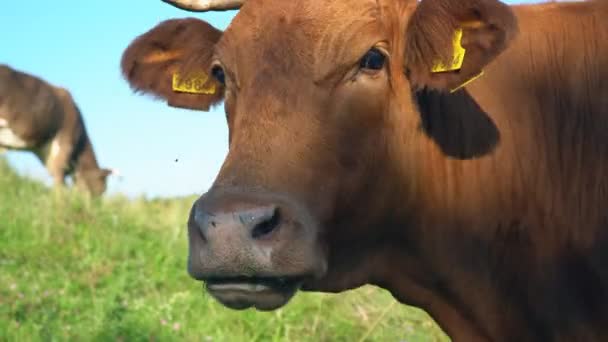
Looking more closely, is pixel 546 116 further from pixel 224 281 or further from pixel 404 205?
pixel 224 281

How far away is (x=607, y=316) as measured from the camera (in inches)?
149

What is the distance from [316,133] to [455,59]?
0.73m

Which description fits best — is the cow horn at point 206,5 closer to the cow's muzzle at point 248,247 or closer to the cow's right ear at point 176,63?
the cow's right ear at point 176,63

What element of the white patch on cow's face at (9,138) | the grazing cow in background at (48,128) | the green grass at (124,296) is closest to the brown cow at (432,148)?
the green grass at (124,296)

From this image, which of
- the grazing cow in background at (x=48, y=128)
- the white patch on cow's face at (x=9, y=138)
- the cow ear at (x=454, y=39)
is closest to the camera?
the cow ear at (x=454, y=39)

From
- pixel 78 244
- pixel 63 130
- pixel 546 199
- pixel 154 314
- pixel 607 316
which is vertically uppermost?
pixel 546 199

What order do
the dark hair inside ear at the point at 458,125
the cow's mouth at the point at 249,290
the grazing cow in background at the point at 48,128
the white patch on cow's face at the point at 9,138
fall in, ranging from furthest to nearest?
the grazing cow in background at the point at 48,128, the white patch on cow's face at the point at 9,138, the dark hair inside ear at the point at 458,125, the cow's mouth at the point at 249,290

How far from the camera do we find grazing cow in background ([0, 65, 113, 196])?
80.8 feet

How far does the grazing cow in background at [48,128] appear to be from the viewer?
24.6m

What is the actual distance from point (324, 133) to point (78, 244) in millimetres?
7623

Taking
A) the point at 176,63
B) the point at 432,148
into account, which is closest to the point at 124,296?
the point at 176,63

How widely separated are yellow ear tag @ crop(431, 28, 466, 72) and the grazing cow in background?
21.6m

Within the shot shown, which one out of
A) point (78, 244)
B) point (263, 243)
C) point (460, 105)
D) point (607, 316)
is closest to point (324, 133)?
point (263, 243)

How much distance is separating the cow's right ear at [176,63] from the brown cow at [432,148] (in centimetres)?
1
